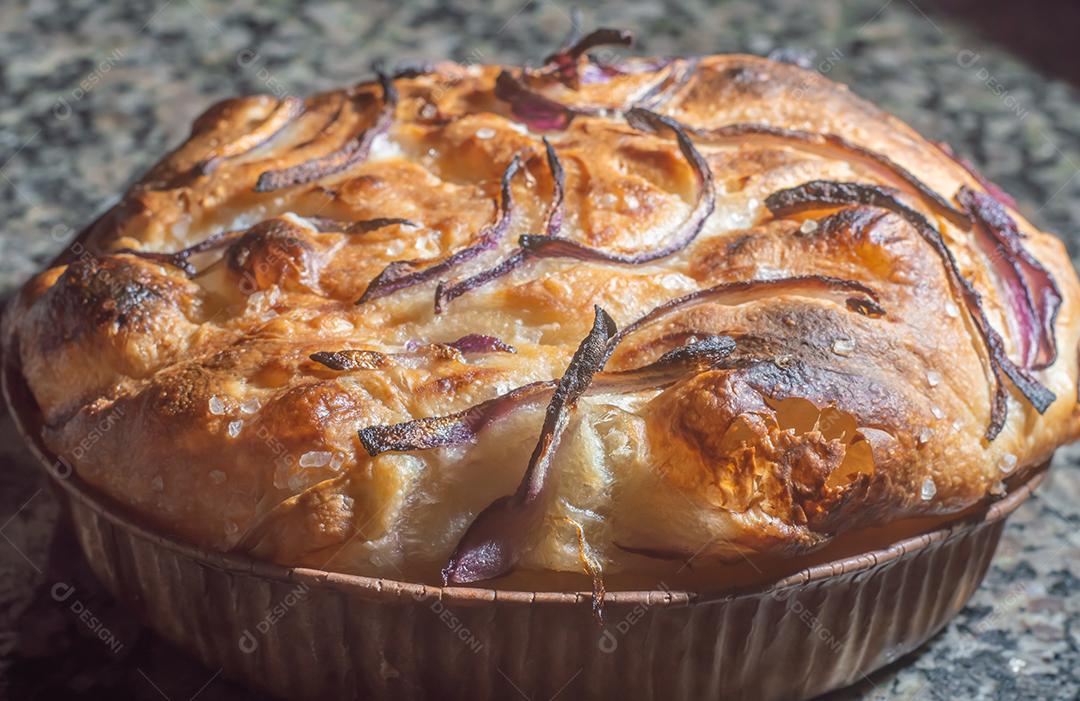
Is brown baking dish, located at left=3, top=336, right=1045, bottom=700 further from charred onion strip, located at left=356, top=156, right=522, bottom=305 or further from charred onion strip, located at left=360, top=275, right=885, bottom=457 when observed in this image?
charred onion strip, located at left=356, top=156, right=522, bottom=305

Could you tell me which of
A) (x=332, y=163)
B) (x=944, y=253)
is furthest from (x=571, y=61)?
(x=944, y=253)

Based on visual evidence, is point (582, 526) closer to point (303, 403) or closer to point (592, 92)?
point (303, 403)

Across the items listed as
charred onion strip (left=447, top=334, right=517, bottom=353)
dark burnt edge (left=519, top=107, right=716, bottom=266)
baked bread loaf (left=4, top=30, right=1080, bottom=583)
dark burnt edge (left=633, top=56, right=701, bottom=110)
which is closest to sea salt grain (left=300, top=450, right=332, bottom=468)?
baked bread loaf (left=4, top=30, right=1080, bottom=583)

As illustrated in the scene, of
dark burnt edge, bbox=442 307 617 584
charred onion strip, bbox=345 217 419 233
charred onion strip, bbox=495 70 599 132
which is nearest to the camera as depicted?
dark burnt edge, bbox=442 307 617 584

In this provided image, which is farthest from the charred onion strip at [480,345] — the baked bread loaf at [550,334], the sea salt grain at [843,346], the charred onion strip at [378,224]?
the sea salt grain at [843,346]

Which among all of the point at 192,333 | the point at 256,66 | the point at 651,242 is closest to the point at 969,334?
the point at 651,242
